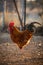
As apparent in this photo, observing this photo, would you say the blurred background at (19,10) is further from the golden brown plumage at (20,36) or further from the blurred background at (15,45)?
the golden brown plumage at (20,36)

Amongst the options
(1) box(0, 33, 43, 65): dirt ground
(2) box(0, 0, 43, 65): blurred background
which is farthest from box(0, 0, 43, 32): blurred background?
(1) box(0, 33, 43, 65): dirt ground

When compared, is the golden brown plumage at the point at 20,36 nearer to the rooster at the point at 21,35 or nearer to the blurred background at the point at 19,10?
the rooster at the point at 21,35

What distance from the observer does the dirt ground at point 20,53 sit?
3.07 feet

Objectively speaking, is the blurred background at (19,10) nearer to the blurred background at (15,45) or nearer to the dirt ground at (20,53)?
the blurred background at (15,45)

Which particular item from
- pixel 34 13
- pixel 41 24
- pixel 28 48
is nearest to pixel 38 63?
pixel 28 48

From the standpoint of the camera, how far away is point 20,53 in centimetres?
100

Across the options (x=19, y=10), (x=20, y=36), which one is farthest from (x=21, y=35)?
(x=19, y=10)

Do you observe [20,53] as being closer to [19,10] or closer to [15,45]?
[15,45]

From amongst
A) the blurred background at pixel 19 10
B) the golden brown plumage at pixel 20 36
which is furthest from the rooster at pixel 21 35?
the blurred background at pixel 19 10

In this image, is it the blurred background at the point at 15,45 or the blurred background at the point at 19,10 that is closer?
the blurred background at the point at 15,45

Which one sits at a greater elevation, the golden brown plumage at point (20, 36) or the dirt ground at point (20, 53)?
the golden brown plumage at point (20, 36)

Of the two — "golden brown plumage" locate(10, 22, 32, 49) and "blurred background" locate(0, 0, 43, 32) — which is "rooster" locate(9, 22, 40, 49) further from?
"blurred background" locate(0, 0, 43, 32)

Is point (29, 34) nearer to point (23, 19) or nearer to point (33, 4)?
point (23, 19)

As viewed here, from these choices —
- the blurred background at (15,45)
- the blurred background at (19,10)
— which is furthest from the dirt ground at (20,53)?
the blurred background at (19,10)
